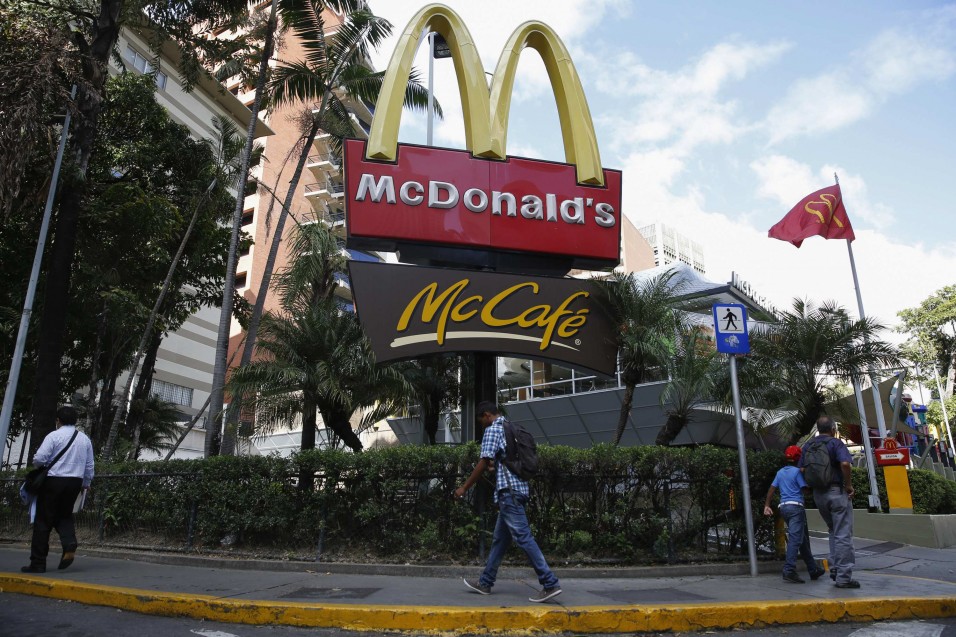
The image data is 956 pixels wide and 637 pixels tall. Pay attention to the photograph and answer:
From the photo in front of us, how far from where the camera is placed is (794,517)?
7.13 meters

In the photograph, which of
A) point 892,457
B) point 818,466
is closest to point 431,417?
point 892,457

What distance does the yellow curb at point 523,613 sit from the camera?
16.2ft

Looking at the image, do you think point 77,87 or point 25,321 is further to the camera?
point 77,87

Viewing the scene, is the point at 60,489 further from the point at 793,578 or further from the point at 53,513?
the point at 793,578

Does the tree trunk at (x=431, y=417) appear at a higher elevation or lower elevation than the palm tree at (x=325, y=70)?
lower

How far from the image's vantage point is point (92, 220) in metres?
16.6

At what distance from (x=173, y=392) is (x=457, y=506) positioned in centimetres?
3427

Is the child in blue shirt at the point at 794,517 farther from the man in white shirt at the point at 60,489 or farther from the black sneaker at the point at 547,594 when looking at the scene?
the man in white shirt at the point at 60,489

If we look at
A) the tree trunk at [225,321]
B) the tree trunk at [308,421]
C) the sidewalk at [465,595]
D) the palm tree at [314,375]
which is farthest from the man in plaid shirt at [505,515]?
the tree trunk at [308,421]

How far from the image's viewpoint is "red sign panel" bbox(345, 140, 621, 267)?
9.85 metres

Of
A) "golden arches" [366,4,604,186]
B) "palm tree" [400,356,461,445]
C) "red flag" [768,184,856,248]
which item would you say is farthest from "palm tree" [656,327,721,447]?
"palm tree" [400,356,461,445]

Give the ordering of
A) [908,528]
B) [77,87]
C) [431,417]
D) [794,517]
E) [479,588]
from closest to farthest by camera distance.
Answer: [479,588] < [794,517] < [908,528] < [77,87] < [431,417]

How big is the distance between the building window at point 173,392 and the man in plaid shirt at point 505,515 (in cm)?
3395

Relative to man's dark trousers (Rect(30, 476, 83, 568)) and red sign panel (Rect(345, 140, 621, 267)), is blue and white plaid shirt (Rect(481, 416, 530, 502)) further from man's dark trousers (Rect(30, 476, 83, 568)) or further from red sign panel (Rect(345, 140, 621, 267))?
red sign panel (Rect(345, 140, 621, 267))
